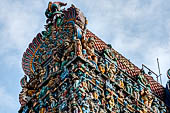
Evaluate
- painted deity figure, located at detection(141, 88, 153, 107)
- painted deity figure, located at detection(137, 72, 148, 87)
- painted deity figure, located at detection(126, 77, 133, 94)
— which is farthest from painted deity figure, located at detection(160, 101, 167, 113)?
painted deity figure, located at detection(126, 77, 133, 94)

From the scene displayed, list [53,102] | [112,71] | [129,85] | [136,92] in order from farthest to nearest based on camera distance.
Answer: [136,92] < [129,85] < [112,71] < [53,102]

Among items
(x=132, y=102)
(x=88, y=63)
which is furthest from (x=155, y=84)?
(x=88, y=63)

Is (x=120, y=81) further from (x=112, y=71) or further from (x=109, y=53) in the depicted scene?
(x=109, y=53)

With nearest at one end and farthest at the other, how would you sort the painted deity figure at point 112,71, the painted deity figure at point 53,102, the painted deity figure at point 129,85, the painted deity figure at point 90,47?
the painted deity figure at point 53,102
the painted deity figure at point 90,47
the painted deity figure at point 112,71
the painted deity figure at point 129,85

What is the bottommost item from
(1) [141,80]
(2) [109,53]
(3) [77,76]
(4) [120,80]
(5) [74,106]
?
(5) [74,106]

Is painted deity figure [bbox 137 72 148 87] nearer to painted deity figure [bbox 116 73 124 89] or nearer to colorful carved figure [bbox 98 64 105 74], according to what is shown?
painted deity figure [bbox 116 73 124 89]

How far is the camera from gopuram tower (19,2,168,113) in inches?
910

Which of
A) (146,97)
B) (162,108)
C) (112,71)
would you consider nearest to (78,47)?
(112,71)

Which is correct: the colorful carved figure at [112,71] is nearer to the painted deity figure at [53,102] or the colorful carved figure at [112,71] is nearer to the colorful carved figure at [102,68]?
the colorful carved figure at [102,68]

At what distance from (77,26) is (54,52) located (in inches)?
50.1

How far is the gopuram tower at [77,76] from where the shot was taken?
23109mm

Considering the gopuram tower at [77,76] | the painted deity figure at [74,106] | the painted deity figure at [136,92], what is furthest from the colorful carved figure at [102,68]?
the painted deity figure at [74,106]

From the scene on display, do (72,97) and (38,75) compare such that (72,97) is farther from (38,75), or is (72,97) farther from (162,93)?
(162,93)

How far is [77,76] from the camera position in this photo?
23.2 metres
